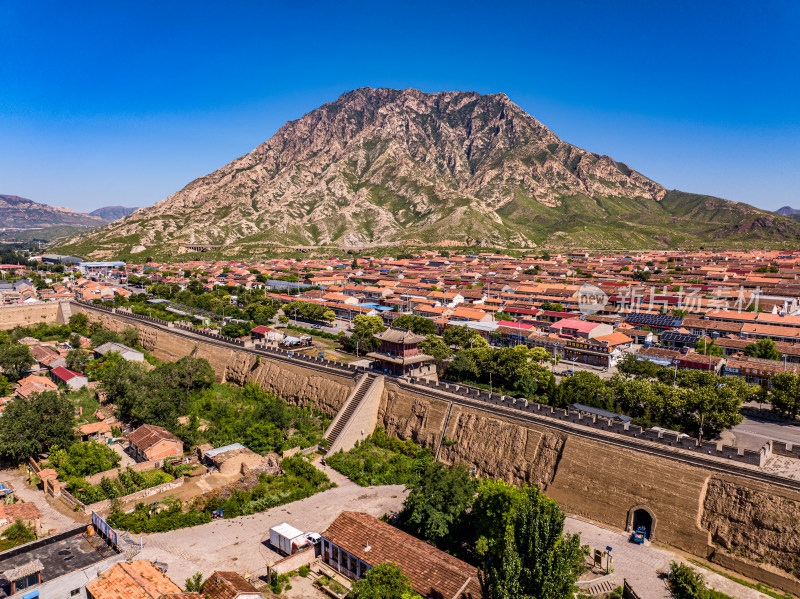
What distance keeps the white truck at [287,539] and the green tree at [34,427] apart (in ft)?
61.0

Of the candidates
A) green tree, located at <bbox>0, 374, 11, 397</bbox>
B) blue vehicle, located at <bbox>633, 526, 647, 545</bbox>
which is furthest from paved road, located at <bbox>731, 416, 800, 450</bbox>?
green tree, located at <bbox>0, 374, 11, 397</bbox>

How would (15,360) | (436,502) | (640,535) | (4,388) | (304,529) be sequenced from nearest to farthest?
(640,535), (436,502), (304,529), (4,388), (15,360)

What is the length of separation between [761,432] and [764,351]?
22.7 m

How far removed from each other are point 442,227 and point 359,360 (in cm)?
15064

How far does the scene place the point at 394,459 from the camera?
105ft

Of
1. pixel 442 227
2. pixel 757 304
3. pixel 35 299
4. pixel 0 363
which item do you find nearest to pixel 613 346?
pixel 757 304

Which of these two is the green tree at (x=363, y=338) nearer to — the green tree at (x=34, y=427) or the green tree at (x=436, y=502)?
the green tree at (x=436, y=502)

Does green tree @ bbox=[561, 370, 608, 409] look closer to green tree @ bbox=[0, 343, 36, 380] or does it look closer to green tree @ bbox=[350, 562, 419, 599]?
green tree @ bbox=[350, 562, 419, 599]

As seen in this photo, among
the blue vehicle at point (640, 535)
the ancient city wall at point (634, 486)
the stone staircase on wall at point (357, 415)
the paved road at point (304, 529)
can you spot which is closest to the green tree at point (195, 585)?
the paved road at point (304, 529)

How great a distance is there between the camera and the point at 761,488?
20578 mm

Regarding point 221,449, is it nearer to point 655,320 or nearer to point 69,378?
point 69,378

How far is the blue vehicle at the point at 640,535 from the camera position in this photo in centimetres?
2222

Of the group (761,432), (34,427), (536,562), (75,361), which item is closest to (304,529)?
(536,562)

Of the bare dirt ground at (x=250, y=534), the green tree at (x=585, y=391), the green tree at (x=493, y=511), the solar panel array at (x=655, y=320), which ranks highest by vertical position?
the solar panel array at (x=655, y=320)
